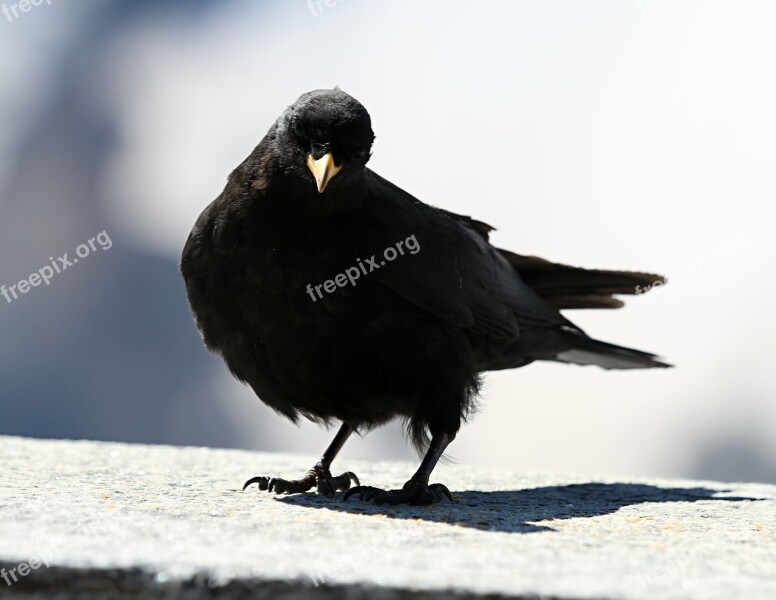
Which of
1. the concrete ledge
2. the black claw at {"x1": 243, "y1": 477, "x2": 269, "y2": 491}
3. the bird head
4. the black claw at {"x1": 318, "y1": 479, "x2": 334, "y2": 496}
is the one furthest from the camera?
the black claw at {"x1": 318, "y1": 479, "x2": 334, "y2": 496}

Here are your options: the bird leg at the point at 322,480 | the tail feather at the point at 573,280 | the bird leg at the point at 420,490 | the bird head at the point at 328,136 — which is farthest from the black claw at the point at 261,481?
the tail feather at the point at 573,280

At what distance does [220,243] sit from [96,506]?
1.33m

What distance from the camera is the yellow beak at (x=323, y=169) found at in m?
4.46

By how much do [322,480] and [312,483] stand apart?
0.12 meters

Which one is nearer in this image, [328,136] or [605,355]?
[328,136]

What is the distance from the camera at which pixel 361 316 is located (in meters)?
4.56

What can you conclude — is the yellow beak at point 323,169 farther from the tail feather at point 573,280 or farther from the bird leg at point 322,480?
the tail feather at point 573,280

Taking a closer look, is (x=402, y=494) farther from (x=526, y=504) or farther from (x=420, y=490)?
(x=526, y=504)

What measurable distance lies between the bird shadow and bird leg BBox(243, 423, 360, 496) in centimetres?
12

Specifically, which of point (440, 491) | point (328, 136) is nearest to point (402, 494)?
point (440, 491)

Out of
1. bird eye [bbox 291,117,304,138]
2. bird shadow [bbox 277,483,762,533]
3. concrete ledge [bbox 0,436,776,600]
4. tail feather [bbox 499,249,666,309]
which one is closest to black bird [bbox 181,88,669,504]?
bird eye [bbox 291,117,304,138]

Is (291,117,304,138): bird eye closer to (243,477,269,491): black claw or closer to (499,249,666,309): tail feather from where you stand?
(243,477,269,491): black claw

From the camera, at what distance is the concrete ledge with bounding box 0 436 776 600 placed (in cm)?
274

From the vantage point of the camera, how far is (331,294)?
4.51m
